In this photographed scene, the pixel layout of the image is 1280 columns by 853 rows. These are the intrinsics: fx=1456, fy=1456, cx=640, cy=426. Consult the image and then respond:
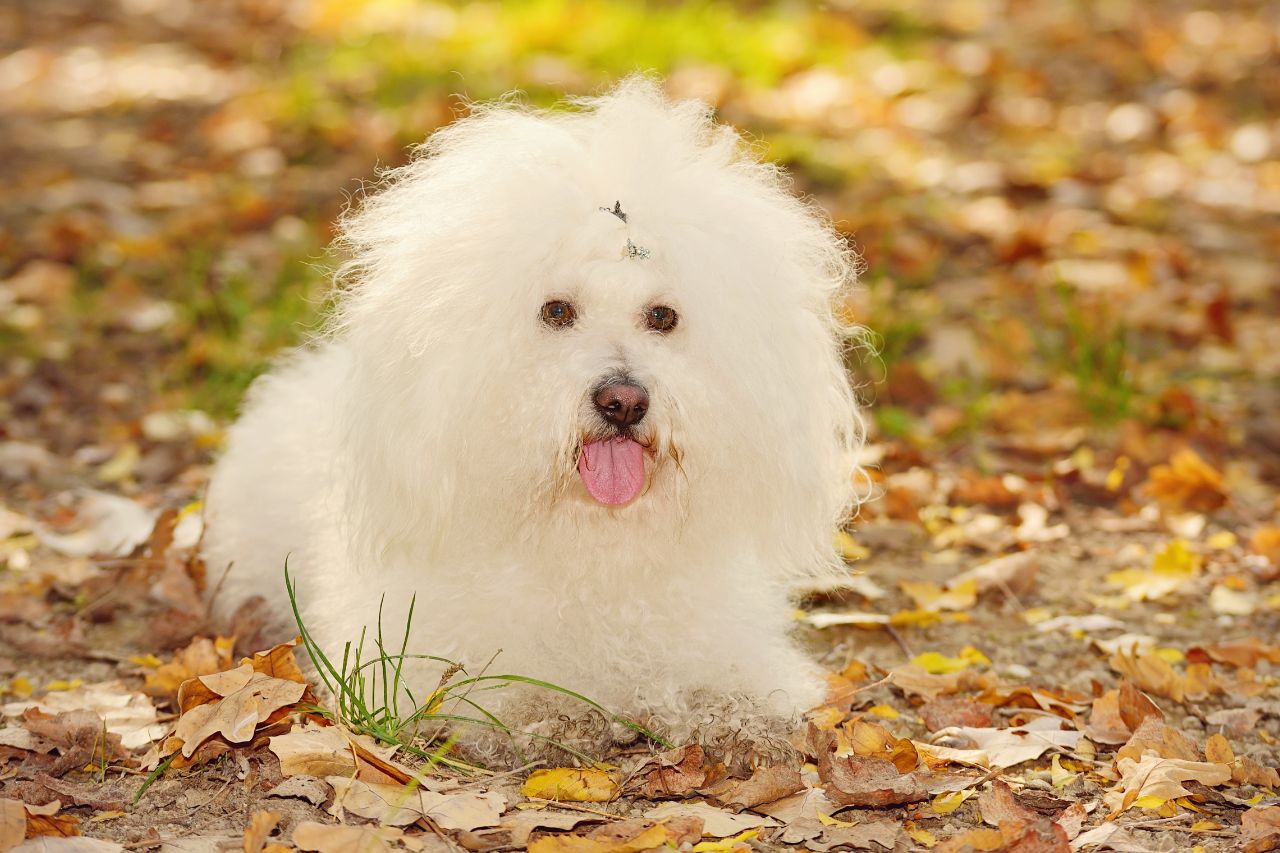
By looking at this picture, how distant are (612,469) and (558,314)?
1.11ft

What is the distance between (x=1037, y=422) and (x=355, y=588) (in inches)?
123

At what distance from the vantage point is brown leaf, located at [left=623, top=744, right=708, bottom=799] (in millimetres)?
2916

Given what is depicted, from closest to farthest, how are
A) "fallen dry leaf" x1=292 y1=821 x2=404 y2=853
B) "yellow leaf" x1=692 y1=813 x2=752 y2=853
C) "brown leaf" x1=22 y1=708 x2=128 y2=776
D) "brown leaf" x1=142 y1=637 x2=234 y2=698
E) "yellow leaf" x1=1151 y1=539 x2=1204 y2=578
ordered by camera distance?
"fallen dry leaf" x1=292 y1=821 x2=404 y2=853, "yellow leaf" x1=692 y1=813 x2=752 y2=853, "brown leaf" x1=22 y1=708 x2=128 y2=776, "brown leaf" x1=142 y1=637 x2=234 y2=698, "yellow leaf" x1=1151 y1=539 x2=1204 y2=578

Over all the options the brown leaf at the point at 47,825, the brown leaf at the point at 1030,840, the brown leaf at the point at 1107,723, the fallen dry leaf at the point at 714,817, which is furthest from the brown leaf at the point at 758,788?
the brown leaf at the point at 47,825

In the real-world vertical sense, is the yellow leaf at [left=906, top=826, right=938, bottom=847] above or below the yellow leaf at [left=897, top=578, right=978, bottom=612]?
above

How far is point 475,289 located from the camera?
2.94 metres

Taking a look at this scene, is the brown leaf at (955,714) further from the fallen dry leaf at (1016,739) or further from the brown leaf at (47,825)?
the brown leaf at (47,825)

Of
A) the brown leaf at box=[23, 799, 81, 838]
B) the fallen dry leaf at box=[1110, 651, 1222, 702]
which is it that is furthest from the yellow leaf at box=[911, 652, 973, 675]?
the brown leaf at box=[23, 799, 81, 838]

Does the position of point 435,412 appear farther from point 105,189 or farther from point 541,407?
point 105,189

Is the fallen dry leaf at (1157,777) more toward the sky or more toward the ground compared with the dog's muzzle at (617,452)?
more toward the ground

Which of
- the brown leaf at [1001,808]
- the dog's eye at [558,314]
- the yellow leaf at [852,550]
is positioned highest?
the dog's eye at [558,314]

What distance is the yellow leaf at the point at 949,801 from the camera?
2887 mm

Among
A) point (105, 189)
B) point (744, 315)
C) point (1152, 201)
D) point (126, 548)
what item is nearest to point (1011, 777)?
point (744, 315)

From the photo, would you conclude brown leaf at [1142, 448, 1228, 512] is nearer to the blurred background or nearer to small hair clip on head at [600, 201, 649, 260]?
the blurred background
